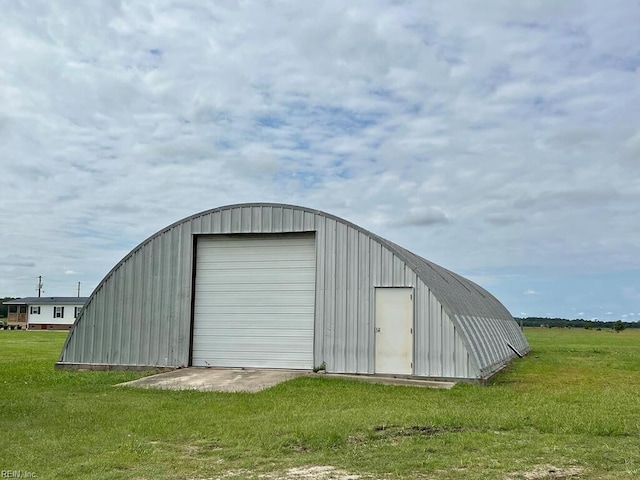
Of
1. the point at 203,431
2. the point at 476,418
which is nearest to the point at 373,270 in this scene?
the point at 476,418

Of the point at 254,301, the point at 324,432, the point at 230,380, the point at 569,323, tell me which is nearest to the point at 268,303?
the point at 254,301

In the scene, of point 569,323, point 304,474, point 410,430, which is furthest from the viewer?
point 569,323

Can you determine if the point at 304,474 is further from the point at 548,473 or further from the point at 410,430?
the point at 410,430

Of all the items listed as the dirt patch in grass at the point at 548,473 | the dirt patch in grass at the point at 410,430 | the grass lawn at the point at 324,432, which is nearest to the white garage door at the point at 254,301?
the grass lawn at the point at 324,432

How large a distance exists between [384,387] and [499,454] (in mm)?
7182

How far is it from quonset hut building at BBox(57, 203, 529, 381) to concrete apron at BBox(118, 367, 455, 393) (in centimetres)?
53

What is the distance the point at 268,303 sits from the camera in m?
19.0

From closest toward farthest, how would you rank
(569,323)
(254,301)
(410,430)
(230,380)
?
(410,430) < (230,380) < (254,301) < (569,323)

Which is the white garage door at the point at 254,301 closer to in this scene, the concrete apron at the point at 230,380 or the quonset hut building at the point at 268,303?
the quonset hut building at the point at 268,303

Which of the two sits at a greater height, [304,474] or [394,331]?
[394,331]

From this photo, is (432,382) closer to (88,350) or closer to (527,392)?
(527,392)

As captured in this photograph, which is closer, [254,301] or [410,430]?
[410,430]

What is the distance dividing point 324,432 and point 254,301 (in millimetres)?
10098

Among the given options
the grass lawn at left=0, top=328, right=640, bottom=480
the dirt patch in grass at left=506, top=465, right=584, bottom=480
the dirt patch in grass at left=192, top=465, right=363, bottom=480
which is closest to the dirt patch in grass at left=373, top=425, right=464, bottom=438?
the grass lawn at left=0, top=328, right=640, bottom=480
